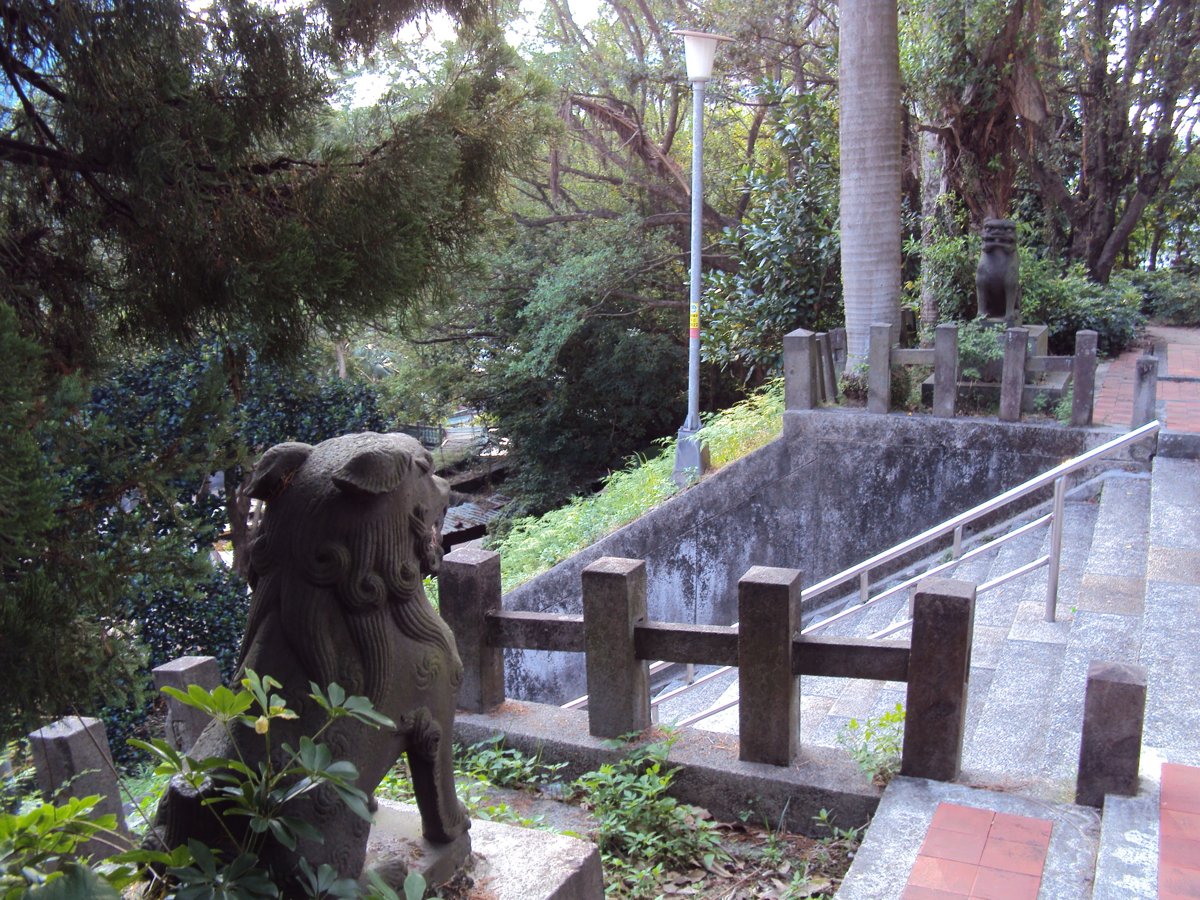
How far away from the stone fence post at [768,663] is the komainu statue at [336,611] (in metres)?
1.61

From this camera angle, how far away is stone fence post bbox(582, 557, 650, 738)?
393 cm

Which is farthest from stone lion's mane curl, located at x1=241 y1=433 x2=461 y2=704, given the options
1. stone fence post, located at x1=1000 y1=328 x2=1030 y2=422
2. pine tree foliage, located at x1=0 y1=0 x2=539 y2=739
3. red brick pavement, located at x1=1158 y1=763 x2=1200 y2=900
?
stone fence post, located at x1=1000 y1=328 x2=1030 y2=422

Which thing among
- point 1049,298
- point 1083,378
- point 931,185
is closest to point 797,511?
point 1083,378

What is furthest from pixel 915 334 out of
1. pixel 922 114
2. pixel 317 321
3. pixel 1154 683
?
pixel 317 321

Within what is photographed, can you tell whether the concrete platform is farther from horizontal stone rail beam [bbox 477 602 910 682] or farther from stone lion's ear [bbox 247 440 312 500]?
stone lion's ear [bbox 247 440 312 500]

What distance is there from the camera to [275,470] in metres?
2.35

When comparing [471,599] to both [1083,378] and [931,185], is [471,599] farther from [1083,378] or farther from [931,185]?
[931,185]

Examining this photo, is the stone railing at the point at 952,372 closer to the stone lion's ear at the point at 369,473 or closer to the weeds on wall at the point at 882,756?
the weeds on wall at the point at 882,756

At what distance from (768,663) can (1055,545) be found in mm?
2517

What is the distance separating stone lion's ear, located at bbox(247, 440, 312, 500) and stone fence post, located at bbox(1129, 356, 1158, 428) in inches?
274

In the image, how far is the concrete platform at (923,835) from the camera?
3059 mm

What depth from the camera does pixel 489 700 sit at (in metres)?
4.40

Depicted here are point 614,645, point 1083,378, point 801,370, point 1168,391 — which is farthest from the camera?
point 1168,391

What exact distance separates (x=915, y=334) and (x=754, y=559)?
3529 mm
